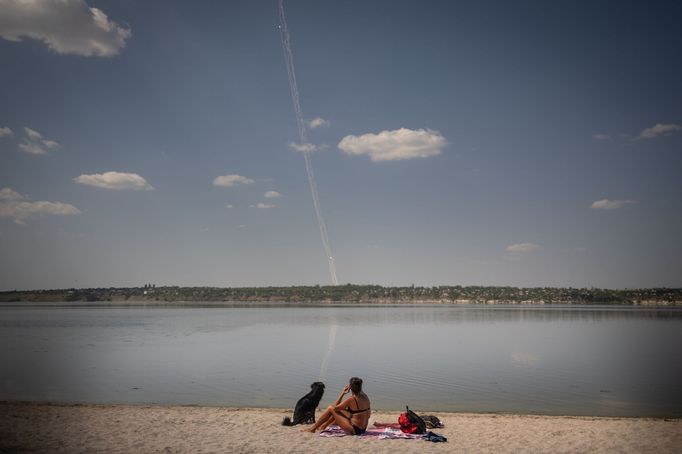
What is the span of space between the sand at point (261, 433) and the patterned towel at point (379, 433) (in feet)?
0.98

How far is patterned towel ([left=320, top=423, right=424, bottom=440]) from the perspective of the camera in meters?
14.1

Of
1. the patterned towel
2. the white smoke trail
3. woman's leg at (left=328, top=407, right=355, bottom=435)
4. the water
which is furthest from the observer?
the white smoke trail

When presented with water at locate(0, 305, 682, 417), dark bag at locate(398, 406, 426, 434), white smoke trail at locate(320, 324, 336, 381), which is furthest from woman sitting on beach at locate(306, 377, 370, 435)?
white smoke trail at locate(320, 324, 336, 381)

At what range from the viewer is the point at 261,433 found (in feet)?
48.0

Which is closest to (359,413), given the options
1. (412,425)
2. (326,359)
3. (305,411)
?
(412,425)

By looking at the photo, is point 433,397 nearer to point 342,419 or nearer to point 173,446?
point 342,419

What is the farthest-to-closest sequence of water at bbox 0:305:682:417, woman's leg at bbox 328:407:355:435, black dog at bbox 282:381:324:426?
water at bbox 0:305:682:417, black dog at bbox 282:381:324:426, woman's leg at bbox 328:407:355:435

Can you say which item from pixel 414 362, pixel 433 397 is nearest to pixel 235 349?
pixel 414 362

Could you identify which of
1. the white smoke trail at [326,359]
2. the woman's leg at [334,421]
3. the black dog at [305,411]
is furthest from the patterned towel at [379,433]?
the white smoke trail at [326,359]

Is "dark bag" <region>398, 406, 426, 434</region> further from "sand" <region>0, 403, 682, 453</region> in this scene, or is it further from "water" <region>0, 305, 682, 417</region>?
"water" <region>0, 305, 682, 417</region>

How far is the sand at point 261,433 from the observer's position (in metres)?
13.0

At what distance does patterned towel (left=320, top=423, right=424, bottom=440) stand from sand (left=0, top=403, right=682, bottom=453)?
299 millimetres

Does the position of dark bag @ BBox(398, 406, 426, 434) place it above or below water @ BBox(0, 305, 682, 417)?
above

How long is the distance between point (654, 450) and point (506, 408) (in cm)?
784
